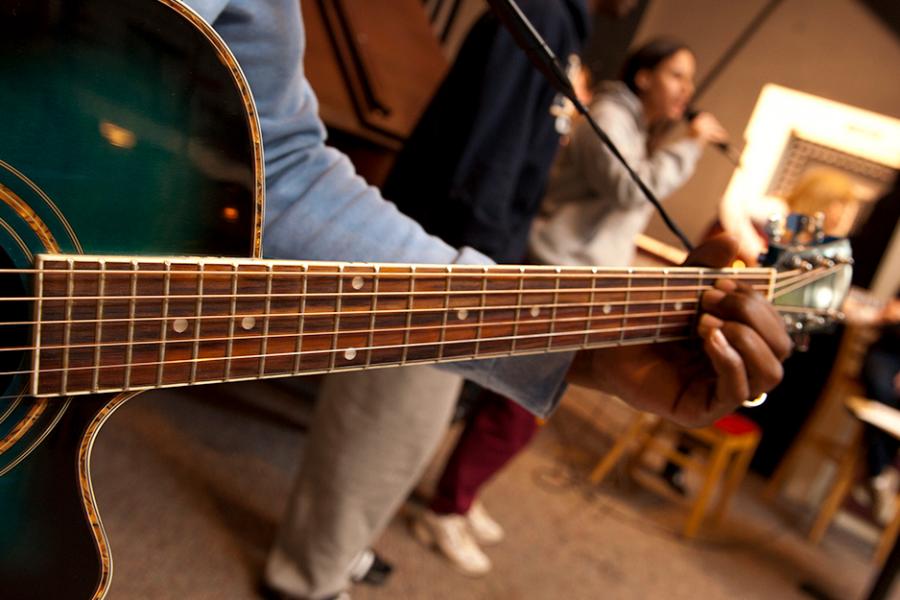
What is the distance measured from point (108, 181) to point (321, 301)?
0.18m

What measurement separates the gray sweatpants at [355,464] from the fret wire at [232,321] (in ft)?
2.46

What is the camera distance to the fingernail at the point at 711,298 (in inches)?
30.6

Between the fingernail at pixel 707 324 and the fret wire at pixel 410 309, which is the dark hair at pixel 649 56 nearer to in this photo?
the fingernail at pixel 707 324

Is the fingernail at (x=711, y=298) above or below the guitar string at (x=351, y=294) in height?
above

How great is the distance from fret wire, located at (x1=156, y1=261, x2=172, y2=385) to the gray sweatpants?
0.78 metres

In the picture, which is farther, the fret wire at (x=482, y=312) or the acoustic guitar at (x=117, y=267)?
the fret wire at (x=482, y=312)

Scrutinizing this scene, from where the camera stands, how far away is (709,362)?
A: 31.6 inches

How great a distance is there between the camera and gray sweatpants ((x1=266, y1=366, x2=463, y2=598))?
1.25 meters

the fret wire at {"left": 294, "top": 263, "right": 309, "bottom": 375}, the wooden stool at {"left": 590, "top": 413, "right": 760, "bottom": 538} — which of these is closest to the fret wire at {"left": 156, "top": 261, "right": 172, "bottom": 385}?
the fret wire at {"left": 294, "top": 263, "right": 309, "bottom": 375}

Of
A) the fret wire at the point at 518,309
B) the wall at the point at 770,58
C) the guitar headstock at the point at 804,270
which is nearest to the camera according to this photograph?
the fret wire at the point at 518,309

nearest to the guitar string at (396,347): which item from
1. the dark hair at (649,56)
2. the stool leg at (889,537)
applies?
the dark hair at (649,56)

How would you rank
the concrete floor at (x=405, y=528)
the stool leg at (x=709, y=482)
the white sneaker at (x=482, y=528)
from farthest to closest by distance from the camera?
the stool leg at (x=709, y=482) < the white sneaker at (x=482, y=528) < the concrete floor at (x=405, y=528)

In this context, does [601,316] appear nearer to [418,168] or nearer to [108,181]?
[108,181]

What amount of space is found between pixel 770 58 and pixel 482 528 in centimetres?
306
